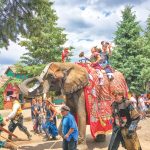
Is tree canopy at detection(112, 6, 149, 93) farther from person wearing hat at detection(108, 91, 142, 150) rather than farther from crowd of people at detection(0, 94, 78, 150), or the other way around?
person wearing hat at detection(108, 91, 142, 150)

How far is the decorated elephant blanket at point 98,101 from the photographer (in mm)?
12195

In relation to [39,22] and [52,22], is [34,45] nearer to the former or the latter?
[52,22]

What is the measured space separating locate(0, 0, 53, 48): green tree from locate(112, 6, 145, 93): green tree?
14581mm

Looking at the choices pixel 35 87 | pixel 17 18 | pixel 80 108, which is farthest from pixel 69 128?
pixel 17 18

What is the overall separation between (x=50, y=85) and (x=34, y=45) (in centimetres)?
2224

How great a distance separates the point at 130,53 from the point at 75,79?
2422 centimetres

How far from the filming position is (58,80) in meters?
11.7

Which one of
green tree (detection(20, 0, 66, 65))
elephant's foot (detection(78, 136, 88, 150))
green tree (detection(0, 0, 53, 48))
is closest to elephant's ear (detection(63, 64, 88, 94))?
elephant's foot (detection(78, 136, 88, 150))

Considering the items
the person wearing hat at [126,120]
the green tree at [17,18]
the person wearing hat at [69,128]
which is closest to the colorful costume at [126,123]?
the person wearing hat at [126,120]

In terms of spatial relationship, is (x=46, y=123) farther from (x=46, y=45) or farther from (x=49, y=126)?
(x=46, y=45)

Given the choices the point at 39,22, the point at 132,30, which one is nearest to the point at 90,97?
the point at 39,22

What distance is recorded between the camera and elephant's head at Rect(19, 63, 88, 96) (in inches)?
443

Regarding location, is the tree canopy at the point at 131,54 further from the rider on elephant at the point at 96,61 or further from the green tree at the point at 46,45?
the rider on elephant at the point at 96,61

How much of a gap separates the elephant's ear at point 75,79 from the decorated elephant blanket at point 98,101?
0.28 m
